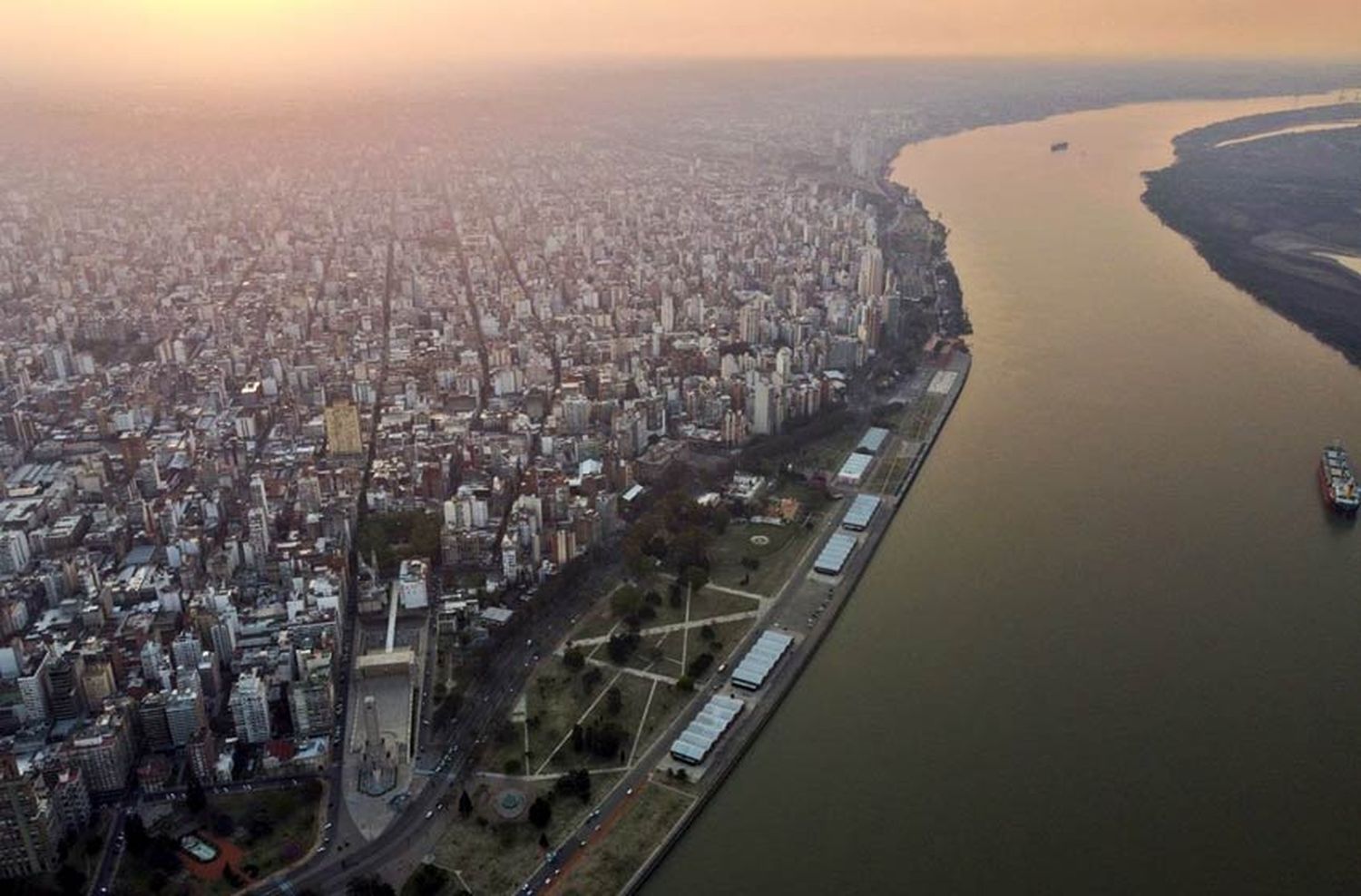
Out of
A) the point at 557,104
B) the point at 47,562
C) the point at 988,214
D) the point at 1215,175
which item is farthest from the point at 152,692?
the point at 557,104

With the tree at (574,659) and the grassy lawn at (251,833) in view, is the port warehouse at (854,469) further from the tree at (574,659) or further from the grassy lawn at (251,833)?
the grassy lawn at (251,833)

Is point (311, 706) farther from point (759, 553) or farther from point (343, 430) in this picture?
point (343, 430)

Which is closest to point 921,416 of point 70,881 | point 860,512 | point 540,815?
point 860,512

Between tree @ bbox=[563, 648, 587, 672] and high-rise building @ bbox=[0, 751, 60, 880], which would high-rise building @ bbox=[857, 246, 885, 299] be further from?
high-rise building @ bbox=[0, 751, 60, 880]

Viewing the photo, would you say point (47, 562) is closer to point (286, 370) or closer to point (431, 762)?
point (431, 762)

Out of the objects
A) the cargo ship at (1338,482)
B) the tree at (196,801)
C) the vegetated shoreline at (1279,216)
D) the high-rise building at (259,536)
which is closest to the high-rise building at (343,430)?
the high-rise building at (259,536)
